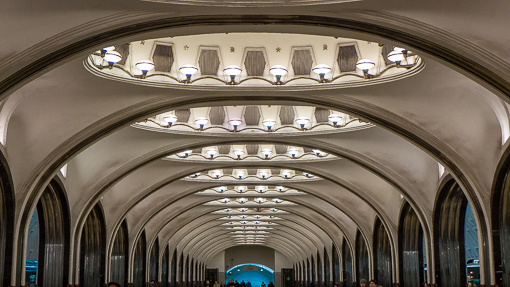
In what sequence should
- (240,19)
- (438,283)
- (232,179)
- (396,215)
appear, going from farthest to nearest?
(232,179) < (396,215) < (438,283) < (240,19)

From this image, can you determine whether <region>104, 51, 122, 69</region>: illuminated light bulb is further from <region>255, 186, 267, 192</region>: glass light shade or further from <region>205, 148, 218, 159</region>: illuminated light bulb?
<region>255, 186, 267, 192</region>: glass light shade

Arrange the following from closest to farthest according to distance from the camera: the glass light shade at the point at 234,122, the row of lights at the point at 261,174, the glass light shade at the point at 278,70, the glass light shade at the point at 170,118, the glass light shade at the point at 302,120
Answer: the glass light shade at the point at 278,70
the glass light shade at the point at 170,118
the glass light shade at the point at 302,120
the glass light shade at the point at 234,122
the row of lights at the point at 261,174

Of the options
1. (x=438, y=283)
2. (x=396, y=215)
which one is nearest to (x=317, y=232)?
(x=396, y=215)

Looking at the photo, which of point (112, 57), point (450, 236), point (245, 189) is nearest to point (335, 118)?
point (450, 236)

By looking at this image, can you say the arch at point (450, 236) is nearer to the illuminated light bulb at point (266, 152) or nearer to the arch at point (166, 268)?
the illuminated light bulb at point (266, 152)

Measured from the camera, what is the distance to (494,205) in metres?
15.6

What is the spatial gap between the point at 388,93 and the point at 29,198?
9721 millimetres

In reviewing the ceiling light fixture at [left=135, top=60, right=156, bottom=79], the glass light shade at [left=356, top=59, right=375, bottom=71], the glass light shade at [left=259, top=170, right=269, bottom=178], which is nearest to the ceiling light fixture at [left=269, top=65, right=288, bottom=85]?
the glass light shade at [left=356, top=59, right=375, bottom=71]

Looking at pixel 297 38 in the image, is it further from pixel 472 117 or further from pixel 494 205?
pixel 494 205

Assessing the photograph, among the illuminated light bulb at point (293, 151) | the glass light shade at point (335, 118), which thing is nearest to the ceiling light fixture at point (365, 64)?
the glass light shade at point (335, 118)

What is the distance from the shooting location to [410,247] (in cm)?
2469

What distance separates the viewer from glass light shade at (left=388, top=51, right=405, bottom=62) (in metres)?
12.3

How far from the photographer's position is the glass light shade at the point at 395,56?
12266 millimetres

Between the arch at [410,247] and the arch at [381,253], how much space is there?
11.8 feet
